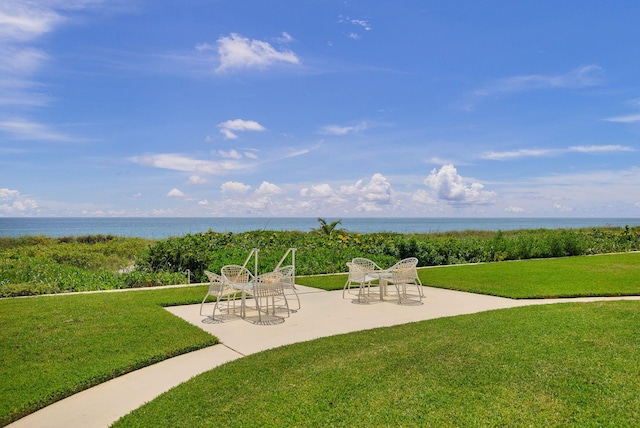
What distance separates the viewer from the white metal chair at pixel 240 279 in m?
6.22

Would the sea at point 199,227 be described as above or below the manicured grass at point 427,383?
above

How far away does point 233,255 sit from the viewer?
11.8 m

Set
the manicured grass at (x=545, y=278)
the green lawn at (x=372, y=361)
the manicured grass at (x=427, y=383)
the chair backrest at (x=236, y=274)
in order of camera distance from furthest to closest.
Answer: the manicured grass at (x=545, y=278)
the chair backrest at (x=236, y=274)
the green lawn at (x=372, y=361)
the manicured grass at (x=427, y=383)

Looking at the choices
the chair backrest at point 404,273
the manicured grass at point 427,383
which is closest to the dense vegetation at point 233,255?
the chair backrest at point 404,273

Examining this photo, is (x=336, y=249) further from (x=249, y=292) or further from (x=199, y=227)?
(x=199, y=227)

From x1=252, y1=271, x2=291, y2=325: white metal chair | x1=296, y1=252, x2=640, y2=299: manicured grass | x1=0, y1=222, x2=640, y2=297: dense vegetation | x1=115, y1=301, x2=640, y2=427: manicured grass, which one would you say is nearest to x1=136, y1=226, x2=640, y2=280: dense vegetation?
x1=0, y1=222, x2=640, y2=297: dense vegetation

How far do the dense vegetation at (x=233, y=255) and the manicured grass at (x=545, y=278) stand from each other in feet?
5.30

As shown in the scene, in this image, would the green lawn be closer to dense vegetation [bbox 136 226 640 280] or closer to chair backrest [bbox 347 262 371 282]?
chair backrest [bbox 347 262 371 282]

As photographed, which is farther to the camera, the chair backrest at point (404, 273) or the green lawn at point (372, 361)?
the chair backrest at point (404, 273)

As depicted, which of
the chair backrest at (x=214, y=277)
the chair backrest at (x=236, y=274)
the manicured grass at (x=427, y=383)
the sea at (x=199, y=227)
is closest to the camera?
the manicured grass at (x=427, y=383)

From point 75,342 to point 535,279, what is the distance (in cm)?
909

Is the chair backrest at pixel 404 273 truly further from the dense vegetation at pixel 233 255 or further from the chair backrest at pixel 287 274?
the dense vegetation at pixel 233 255

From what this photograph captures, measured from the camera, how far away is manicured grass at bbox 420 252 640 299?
825cm

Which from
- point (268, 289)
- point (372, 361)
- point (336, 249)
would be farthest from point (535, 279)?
point (372, 361)
